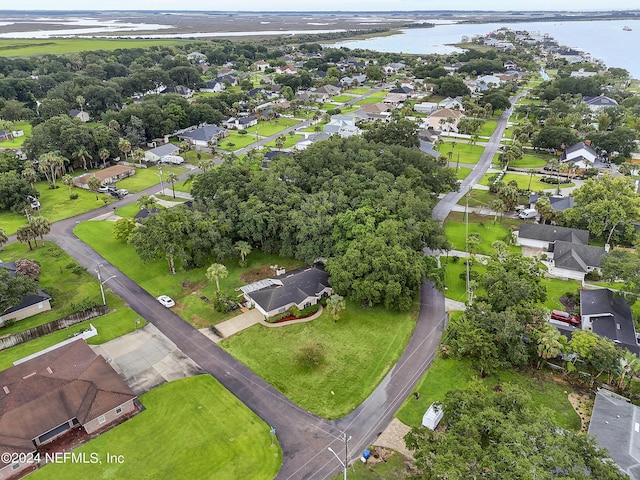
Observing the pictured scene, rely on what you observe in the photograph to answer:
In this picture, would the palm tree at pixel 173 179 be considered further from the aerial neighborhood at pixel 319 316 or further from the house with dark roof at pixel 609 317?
the house with dark roof at pixel 609 317

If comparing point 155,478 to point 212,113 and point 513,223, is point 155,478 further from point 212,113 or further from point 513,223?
point 212,113

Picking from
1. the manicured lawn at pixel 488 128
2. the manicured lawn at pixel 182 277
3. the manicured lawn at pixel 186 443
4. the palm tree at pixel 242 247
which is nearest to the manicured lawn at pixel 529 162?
the manicured lawn at pixel 488 128

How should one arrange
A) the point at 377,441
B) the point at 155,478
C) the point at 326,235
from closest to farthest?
the point at 155,478 < the point at 377,441 < the point at 326,235

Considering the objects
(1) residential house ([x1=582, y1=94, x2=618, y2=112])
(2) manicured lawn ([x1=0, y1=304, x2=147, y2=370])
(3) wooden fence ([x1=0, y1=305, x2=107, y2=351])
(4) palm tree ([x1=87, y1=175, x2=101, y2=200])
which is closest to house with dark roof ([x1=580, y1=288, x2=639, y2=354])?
(2) manicured lawn ([x1=0, y1=304, x2=147, y2=370])

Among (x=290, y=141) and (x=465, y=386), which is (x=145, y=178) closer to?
(x=290, y=141)

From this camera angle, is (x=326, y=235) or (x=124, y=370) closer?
(x=124, y=370)

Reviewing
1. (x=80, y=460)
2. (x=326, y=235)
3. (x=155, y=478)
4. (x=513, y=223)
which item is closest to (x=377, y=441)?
(x=155, y=478)
